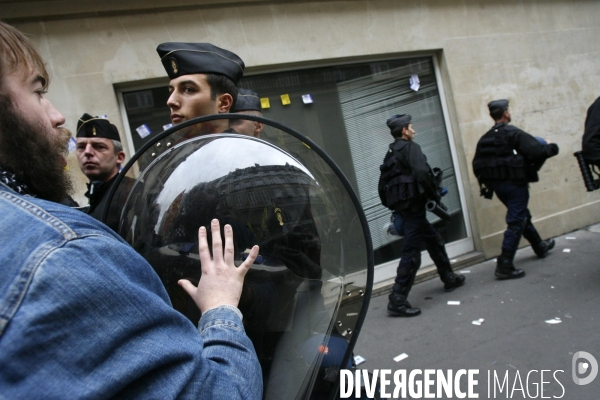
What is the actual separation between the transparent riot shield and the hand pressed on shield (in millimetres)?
38

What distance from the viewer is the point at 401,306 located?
4.66m

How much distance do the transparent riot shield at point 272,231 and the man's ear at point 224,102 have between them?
529 mm

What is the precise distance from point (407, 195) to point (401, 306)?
45.2 inches

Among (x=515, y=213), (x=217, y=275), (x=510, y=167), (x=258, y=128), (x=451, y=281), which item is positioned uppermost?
(x=258, y=128)

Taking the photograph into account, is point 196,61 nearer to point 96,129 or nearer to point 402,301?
point 96,129

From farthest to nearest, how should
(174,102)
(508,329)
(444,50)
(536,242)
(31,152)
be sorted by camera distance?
(444,50) < (536,242) < (508,329) < (174,102) < (31,152)

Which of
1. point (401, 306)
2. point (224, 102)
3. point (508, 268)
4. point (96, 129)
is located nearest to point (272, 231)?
point (224, 102)

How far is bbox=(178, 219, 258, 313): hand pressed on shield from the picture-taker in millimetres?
1045

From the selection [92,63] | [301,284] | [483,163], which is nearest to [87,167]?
[301,284]

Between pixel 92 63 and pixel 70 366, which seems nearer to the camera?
pixel 70 366

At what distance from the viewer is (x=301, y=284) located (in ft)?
4.12

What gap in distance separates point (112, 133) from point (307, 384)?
2147 mm

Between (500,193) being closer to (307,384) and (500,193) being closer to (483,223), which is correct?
(483,223)

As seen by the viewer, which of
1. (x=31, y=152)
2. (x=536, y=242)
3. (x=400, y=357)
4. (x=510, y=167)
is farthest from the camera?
(x=536, y=242)
